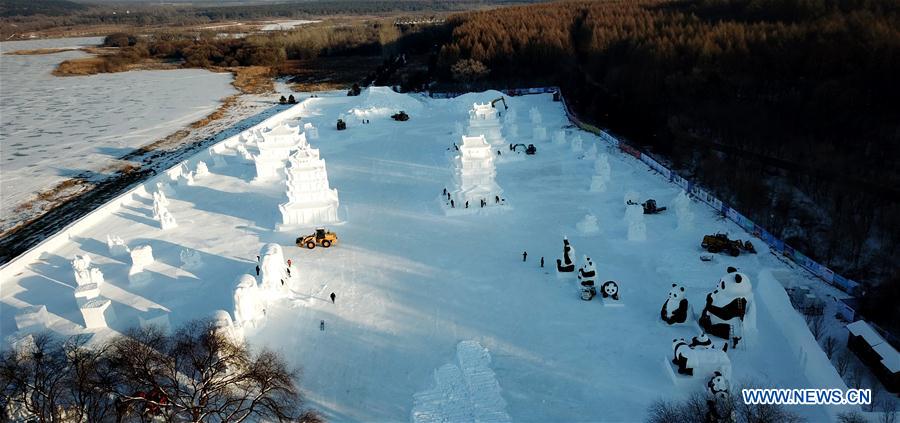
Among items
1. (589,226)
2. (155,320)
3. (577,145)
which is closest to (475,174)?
(589,226)

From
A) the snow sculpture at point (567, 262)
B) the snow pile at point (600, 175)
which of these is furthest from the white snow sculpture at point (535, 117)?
the snow sculpture at point (567, 262)

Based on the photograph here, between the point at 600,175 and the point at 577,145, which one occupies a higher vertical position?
the point at 577,145

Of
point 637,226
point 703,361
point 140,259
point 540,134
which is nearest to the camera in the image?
point 703,361

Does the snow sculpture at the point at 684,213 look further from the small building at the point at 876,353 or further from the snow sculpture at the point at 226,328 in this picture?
the snow sculpture at the point at 226,328

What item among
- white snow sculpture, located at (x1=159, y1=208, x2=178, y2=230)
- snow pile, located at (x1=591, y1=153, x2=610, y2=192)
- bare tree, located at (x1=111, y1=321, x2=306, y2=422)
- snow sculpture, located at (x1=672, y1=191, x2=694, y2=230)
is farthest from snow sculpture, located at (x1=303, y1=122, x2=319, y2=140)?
bare tree, located at (x1=111, y1=321, x2=306, y2=422)

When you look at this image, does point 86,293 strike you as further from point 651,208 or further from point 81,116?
point 81,116

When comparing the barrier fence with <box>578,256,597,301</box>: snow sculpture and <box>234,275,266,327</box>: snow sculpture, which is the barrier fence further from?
<box>234,275,266,327</box>: snow sculpture
